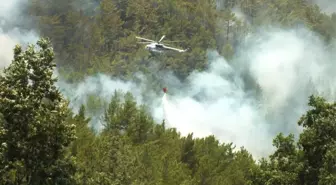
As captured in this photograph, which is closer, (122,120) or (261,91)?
(122,120)

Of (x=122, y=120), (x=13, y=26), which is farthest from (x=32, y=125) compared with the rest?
(x=13, y=26)

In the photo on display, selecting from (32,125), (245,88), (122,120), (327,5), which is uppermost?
(327,5)

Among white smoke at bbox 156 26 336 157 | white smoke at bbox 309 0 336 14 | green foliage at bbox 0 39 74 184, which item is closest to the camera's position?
green foliage at bbox 0 39 74 184

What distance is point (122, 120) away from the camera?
177 ft

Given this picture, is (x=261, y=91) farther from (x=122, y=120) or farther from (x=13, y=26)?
(x=122, y=120)

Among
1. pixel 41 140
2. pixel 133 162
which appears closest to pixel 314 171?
pixel 133 162

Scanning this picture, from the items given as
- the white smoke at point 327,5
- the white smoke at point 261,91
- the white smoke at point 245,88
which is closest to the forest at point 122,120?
the white smoke at point 245,88

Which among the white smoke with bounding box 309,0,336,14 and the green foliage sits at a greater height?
the white smoke with bounding box 309,0,336,14

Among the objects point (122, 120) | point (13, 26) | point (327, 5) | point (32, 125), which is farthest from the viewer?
point (327, 5)

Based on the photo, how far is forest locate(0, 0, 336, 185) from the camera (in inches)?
875

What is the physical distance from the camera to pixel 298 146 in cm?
2758

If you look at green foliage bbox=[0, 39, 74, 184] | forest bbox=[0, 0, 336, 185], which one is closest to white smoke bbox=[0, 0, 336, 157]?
forest bbox=[0, 0, 336, 185]

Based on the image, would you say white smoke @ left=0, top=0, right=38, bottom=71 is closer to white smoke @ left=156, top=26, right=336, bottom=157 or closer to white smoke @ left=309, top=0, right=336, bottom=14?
white smoke @ left=156, top=26, right=336, bottom=157

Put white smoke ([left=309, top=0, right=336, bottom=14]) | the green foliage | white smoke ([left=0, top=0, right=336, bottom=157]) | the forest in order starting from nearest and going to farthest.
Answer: the green foliage < the forest < white smoke ([left=0, top=0, right=336, bottom=157]) < white smoke ([left=309, top=0, right=336, bottom=14])
